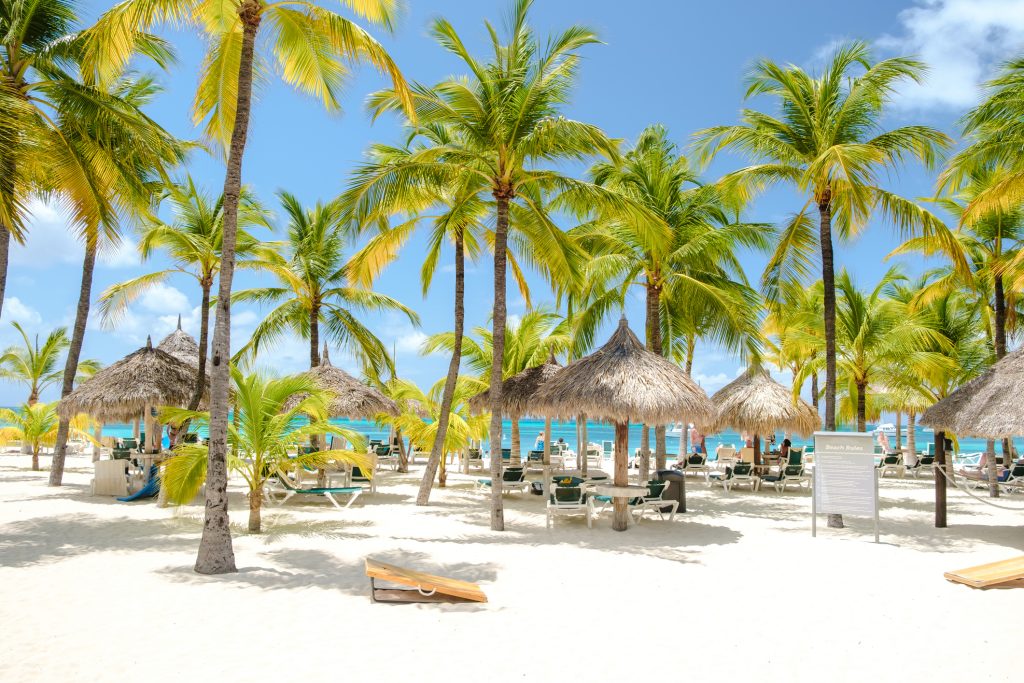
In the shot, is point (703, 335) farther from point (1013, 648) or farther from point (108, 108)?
point (108, 108)

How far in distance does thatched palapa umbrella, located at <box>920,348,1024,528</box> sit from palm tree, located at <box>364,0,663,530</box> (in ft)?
18.1

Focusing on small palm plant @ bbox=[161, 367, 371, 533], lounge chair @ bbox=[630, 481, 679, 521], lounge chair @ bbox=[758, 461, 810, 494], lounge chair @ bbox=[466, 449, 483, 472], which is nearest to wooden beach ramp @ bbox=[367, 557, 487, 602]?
small palm plant @ bbox=[161, 367, 371, 533]

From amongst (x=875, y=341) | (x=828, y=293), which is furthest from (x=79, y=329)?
(x=875, y=341)

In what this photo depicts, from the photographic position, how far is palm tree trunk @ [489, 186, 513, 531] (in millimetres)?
10195

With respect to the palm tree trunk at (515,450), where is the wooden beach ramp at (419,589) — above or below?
below

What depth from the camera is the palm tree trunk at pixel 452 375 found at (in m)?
12.7

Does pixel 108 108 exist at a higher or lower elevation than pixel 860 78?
lower

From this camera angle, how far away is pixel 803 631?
18.7 feet

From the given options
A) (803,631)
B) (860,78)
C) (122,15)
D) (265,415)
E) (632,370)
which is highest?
(860,78)

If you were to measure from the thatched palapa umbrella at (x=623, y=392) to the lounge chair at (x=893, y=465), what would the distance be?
12915mm

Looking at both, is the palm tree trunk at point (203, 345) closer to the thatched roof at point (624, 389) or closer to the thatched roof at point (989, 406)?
the thatched roof at point (624, 389)

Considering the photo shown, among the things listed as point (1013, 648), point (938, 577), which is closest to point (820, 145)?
point (938, 577)

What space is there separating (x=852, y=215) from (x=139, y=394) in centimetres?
1349

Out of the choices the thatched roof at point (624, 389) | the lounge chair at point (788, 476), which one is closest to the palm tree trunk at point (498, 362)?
the thatched roof at point (624, 389)
